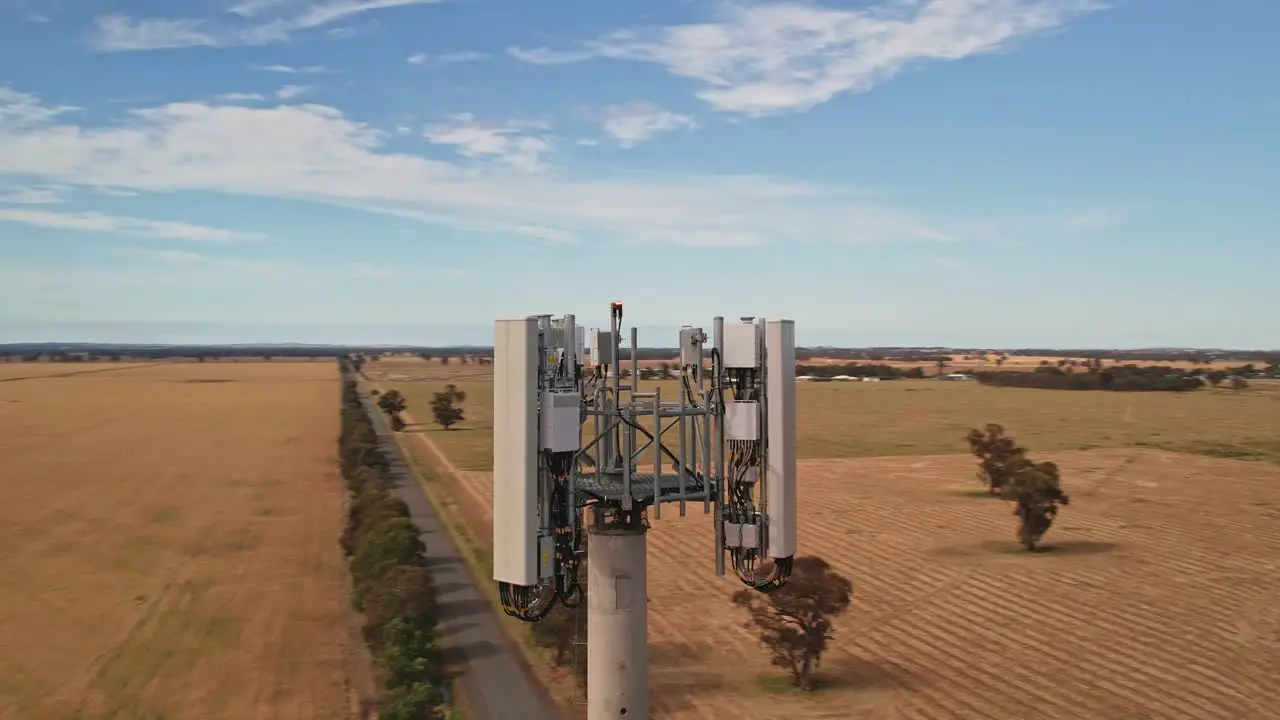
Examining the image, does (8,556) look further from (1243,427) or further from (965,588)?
(1243,427)

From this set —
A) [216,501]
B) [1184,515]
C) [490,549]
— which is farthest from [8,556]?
[1184,515]

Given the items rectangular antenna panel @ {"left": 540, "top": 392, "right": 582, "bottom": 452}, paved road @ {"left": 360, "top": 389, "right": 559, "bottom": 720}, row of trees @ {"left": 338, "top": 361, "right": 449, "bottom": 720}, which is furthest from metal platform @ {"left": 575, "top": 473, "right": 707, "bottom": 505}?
paved road @ {"left": 360, "top": 389, "right": 559, "bottom": 720}

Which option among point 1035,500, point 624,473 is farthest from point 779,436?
point 1035,500

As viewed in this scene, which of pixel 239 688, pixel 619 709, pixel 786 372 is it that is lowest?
pixel 239 688

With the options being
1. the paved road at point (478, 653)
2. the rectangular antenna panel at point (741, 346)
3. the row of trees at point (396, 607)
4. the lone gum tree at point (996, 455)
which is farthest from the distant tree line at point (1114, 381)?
the rectangular antenna panel at point (741, 346)

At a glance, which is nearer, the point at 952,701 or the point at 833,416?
the point at 952,701

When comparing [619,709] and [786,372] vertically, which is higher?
[786,372]

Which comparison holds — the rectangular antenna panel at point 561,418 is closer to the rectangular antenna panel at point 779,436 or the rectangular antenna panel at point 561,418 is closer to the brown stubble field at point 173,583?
the rectangular antenna panel at point 779,436

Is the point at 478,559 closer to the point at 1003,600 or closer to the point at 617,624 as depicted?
the point at 1003,600
